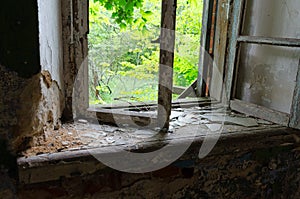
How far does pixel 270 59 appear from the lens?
47.6 inches

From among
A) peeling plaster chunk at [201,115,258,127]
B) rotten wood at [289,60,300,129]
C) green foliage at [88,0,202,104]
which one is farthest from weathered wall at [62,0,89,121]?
green foliage at [88,0,202,104]

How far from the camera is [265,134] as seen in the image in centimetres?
107

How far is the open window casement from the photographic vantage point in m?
1.10

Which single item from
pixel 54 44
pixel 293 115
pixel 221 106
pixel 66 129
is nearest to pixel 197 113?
pixel 221 106

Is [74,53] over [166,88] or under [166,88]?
over

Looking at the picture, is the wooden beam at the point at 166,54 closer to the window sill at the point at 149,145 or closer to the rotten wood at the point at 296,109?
the window sill at the point at 149,145

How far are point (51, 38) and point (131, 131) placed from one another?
45cm

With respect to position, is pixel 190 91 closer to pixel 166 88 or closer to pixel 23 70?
pixel 166 88

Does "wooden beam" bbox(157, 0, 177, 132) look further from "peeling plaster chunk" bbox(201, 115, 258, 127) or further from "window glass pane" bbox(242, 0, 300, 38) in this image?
"window glass pane" bbox(242, 0, 300, 38)

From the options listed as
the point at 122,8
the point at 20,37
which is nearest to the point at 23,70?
the point at 20,37

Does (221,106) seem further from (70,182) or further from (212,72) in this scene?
(70,182)

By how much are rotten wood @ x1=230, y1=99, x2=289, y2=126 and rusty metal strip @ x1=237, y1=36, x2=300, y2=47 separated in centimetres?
30

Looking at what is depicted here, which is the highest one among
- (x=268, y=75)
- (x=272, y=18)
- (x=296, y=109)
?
(x=272, y=18)

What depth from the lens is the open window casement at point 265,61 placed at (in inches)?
43.4
